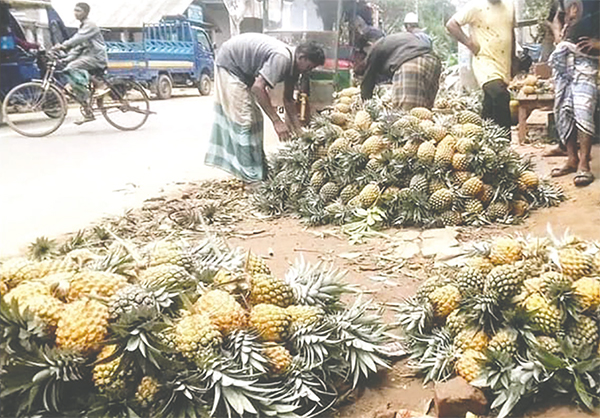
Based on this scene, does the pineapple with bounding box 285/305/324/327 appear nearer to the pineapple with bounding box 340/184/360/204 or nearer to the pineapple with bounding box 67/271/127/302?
the pineapple with bounding box 67/271/127/302

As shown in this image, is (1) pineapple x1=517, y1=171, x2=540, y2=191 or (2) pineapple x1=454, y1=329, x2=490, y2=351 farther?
(1) pineapple x1=517, y1=171, x2=540, y2=191

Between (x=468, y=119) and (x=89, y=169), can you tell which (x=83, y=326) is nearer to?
(x=468, y=119)

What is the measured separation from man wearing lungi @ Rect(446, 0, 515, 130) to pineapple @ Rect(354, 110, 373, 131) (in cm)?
101

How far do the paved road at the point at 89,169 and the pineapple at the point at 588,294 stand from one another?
2466 mm

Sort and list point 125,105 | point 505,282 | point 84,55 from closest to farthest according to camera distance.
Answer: point 505,282 < point 84,55 < point 125,105

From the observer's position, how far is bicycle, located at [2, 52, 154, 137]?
5982 mm

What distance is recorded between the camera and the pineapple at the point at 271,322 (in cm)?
178

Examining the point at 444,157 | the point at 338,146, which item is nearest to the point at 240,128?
the point at 338,146

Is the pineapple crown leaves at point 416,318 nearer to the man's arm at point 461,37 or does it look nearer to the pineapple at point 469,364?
the pineapple at point 469,364

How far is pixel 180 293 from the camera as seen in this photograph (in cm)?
177

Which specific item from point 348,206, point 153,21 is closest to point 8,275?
point 153,21

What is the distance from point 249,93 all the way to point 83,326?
128 inches

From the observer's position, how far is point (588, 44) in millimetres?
3789

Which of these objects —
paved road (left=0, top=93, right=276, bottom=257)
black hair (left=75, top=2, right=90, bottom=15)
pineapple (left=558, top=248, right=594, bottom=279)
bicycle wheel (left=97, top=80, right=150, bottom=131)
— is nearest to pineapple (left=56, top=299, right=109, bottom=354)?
pineapple (left=558, top=248, right=594, bottom=279)
